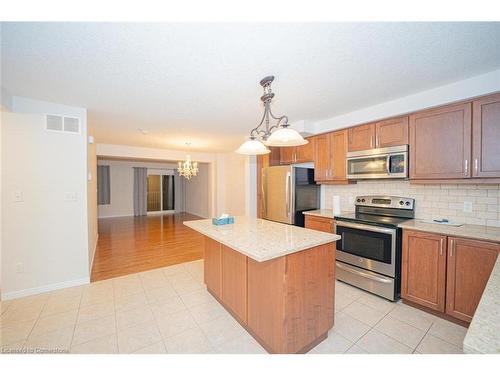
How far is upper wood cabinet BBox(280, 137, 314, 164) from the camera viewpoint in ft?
11.5

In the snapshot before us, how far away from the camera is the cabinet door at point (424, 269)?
2014 mm

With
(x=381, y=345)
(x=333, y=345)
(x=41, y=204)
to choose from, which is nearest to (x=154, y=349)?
(x=333, y=345)

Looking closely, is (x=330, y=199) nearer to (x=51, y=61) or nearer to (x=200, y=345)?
(x=200, y=345)

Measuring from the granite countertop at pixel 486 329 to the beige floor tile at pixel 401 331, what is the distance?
1239 millimetres

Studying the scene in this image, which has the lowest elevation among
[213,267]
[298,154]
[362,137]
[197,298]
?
[197,298]

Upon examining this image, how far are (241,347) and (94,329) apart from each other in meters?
1.38

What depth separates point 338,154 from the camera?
3117 millimetres

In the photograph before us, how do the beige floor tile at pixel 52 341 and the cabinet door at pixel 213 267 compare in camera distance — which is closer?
the beige floor tile at pixel 52 341

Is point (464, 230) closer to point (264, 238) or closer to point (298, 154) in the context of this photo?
point (264, 238)

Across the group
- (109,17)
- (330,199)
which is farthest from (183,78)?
(330,199)

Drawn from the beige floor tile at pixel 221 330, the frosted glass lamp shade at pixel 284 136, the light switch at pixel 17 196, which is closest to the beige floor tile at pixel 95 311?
the beige floor tile at pixel 221 330

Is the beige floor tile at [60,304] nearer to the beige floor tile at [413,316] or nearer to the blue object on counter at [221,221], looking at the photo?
the blue object on counter at [221,221]

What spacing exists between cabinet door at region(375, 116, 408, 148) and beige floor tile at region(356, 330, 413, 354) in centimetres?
207

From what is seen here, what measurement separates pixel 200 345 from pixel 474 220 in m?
3.06
